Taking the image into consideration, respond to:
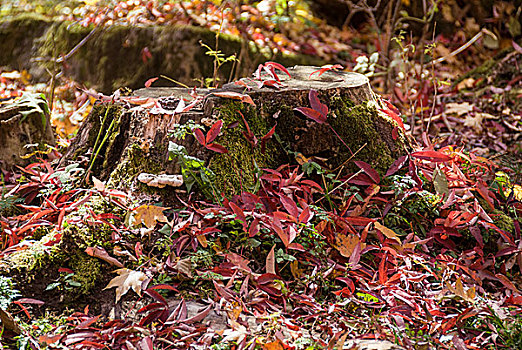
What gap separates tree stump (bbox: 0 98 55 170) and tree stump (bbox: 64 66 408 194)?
80 centimetres

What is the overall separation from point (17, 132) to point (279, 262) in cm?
243

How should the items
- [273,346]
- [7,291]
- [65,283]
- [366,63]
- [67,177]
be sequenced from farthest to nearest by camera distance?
[366,63], [67,177], [65,283], [7,291], [273,346]

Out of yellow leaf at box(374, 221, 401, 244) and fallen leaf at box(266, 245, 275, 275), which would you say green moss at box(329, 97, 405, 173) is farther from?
fallen leaf at box(266, 245, 275, 275)

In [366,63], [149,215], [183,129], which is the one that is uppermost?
[183,129]

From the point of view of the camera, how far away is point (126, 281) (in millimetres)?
2164

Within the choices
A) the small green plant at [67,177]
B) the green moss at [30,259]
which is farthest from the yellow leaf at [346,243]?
the small green plant at [67,177]

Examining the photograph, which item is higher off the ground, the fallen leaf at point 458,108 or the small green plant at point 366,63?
the small green plant at point 366,63

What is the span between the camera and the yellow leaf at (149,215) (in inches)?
92.9

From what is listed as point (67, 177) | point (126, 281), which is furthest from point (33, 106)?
point (126, 281)

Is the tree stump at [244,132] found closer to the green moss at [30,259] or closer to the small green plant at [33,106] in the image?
the green moss at [30,259]

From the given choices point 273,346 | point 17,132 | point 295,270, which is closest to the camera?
point 273,346

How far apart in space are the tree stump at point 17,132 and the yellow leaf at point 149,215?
5.69ft

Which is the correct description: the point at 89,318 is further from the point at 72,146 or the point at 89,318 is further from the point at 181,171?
the point at 72,146

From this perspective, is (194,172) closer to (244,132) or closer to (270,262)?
(244,132)
